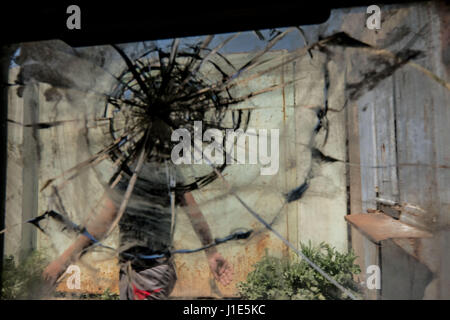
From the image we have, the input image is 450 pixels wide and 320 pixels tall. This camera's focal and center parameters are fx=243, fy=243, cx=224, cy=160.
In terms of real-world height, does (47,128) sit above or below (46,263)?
above

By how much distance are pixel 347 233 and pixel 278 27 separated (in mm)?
1318

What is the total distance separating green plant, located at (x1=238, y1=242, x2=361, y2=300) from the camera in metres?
1.42

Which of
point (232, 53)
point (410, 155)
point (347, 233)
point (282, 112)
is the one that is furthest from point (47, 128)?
point (410, 155)

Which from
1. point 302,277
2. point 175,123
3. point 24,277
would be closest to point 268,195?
point 302,277

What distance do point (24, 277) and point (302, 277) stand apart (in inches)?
71.7

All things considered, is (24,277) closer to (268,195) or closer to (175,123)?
(175,123)

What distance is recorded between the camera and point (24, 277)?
163 cm

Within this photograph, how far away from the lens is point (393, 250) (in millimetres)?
1379

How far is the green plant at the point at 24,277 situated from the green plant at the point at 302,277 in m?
1.35

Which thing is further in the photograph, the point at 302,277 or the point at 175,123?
the point at 175,123

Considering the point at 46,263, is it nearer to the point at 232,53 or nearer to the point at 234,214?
the point at 234,214

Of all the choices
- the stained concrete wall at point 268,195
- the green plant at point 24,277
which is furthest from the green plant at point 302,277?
the green plant at point 24,277

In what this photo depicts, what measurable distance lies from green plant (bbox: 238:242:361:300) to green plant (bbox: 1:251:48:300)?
53.0 inches

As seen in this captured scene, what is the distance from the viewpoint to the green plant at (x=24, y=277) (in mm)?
1621
